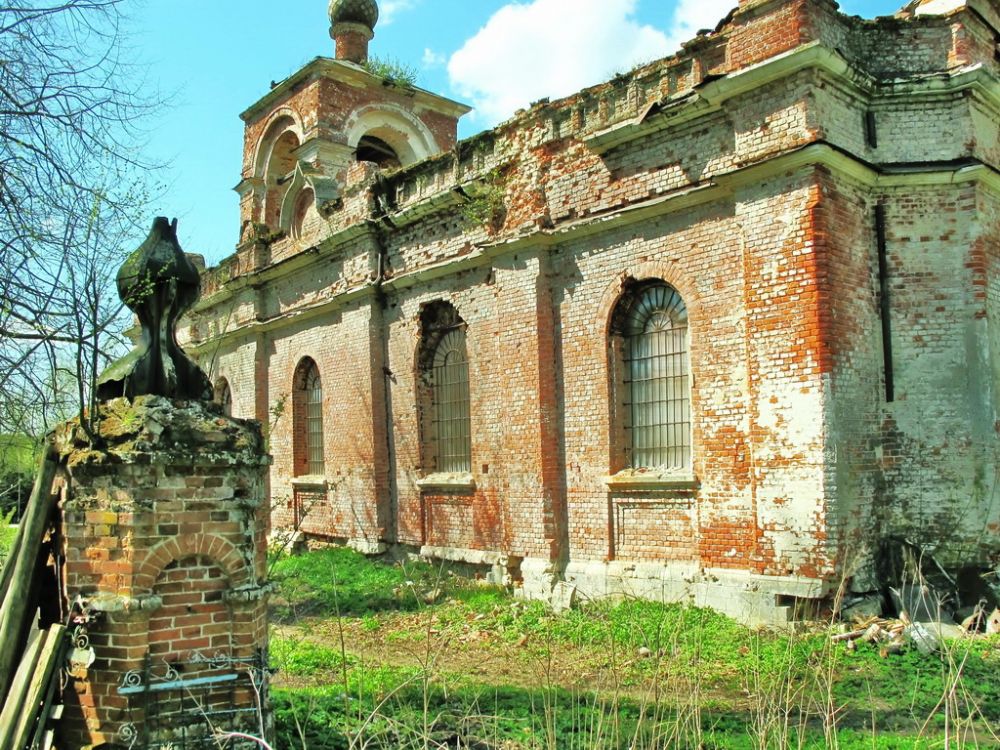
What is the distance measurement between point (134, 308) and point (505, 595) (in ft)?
24.1

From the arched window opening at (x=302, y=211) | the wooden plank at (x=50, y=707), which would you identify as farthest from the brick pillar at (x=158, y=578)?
the arched window opening at (x=302, y=211)

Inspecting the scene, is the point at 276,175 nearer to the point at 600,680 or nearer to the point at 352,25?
the point at 352,25

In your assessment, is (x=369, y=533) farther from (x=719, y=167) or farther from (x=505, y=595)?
(x=719, y=167)

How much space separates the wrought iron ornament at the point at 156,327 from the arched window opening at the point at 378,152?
15.0m

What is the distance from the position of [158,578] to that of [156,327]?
A: 1469 mm

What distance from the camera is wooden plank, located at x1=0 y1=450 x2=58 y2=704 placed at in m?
4.08

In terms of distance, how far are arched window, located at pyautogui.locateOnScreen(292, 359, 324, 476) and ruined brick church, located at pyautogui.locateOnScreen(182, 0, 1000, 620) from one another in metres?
3.42

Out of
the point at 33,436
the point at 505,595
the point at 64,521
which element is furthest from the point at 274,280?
the point at 64,521

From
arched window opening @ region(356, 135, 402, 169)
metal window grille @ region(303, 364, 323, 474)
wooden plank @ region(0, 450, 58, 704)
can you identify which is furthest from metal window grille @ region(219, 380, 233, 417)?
wooden plank @ region(0, 450, 58, 704)

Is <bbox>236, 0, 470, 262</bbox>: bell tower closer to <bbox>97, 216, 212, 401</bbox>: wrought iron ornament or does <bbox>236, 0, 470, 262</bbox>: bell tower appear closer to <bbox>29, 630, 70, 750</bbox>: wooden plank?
<bbox>97, 216, 212, 401</bbox>: wrought iron ornament

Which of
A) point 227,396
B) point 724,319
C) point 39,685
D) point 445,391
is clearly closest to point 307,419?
point 227,396

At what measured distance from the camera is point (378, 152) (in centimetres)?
2014

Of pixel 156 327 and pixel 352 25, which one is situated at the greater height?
pixel 352 25

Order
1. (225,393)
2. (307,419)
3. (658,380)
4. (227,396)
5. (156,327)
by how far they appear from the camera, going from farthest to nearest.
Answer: (225,393), (227,396), (307,419), (658,380), (156,327)
